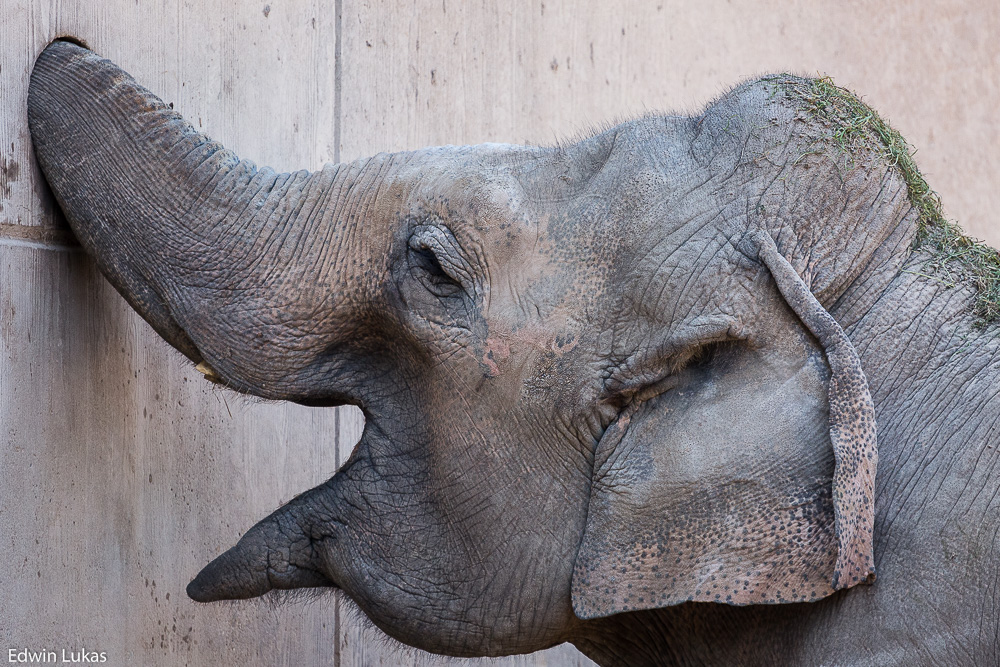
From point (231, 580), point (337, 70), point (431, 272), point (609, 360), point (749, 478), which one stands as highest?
point (337, 70)

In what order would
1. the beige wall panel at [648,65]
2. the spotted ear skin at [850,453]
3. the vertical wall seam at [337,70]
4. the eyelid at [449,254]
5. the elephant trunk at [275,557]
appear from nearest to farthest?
1. the spotted ear skin at [850,453]
2. the eyelid at [449,254]
3. the elephant trunk at [275,557]
4. the vertical wall seam at [337,70]
5. the beige wall panel at [648,65]

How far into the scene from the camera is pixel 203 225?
188 cm

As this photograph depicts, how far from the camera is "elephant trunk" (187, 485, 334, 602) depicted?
192 cm

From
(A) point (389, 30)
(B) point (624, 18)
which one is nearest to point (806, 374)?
(A) point (389, 30)

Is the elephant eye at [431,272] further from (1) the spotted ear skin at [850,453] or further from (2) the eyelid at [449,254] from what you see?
(1) the spotted ear skin at [850,453]

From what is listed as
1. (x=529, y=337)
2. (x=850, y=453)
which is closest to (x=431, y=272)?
(x=529, y=337)

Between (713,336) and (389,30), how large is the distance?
1605 millimetres

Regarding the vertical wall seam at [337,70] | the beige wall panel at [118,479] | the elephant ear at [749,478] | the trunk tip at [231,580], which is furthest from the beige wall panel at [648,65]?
the elephant ear at [749,478]

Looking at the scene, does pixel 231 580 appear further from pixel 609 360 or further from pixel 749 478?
pixel 749 478

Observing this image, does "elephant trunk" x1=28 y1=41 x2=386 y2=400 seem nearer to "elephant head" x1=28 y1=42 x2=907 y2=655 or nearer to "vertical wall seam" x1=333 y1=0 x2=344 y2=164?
"elephant head" x1=28 y1=42 x2=907 y2=655

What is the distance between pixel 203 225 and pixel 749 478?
935 millimetres

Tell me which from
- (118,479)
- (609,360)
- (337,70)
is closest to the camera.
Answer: (609,360)

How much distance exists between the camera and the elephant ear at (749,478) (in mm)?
1551

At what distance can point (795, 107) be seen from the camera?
174cm
